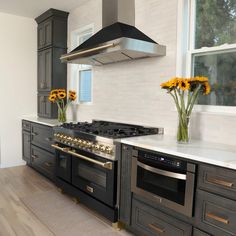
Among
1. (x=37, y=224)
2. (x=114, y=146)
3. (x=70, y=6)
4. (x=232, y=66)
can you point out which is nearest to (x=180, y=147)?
(x=114, y=146)

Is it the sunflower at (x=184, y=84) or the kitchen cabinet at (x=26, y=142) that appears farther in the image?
the kitchen cabinet at (x=26, y=142)

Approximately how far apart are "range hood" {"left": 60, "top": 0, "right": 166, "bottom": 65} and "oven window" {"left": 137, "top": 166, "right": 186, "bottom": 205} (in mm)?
1201

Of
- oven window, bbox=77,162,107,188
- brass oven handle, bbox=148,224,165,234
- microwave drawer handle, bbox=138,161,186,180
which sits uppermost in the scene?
microwave drawer handle, bbox=138,161,186,180

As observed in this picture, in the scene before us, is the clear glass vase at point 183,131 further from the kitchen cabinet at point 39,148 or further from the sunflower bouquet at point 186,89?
the kitchen cabinet at point 39,148

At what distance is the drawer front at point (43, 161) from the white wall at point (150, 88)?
3.22 ft

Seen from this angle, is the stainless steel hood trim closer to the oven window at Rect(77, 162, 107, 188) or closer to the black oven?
the black oven

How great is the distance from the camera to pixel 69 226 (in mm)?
2537

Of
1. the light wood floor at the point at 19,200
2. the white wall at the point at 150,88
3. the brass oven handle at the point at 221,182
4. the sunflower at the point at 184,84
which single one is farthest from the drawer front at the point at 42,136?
the brass oven handle at the point at 221,182

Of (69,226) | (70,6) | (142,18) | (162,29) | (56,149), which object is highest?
(70,6)

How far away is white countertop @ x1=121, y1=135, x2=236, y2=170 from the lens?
163cm

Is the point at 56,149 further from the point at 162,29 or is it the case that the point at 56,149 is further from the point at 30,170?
the point at 162,29

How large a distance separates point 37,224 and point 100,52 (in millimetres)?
1930

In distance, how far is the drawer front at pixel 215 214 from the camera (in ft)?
5.13

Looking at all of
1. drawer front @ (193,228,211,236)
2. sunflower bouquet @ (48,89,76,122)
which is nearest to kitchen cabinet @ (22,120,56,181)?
sunflower bouquet @ (48,89,76,122)
